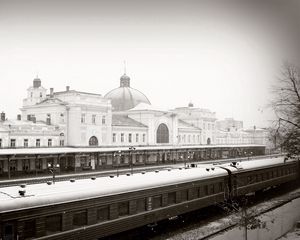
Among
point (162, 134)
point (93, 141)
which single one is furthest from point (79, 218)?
point (162, 134)

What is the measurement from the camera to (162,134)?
124ft

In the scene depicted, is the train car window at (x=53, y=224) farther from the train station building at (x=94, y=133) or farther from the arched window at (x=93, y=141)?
the arched window at (x=93, y=141)

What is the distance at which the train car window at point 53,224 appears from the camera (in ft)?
21.4

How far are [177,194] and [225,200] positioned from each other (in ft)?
9.22

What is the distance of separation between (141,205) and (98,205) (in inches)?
55.5

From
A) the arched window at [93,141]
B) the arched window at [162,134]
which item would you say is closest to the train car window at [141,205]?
the arched window at [93,141]

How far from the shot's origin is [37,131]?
84.2 feet

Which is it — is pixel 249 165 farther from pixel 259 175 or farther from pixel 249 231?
pixel 249 231

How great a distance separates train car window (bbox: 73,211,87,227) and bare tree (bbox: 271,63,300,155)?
18.4ft

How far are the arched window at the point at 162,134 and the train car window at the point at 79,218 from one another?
Result: 98.4ft

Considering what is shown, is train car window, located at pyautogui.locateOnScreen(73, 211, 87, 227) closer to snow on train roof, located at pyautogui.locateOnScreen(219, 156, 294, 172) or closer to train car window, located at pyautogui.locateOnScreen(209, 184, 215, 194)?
train car window, located at pyautogui.locateOnScreen(209, 184, 215, 194)

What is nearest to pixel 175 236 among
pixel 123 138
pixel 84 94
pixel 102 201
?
pixel 102 201

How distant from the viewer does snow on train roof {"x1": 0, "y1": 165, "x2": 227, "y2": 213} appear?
20.6ft

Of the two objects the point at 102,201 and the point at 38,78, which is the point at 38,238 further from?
the point at 38,78
